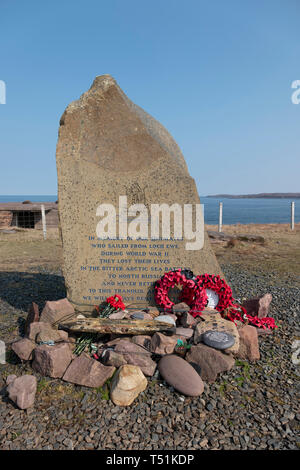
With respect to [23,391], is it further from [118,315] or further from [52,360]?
[118,315]

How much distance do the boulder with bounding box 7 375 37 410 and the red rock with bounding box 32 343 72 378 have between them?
0.27m

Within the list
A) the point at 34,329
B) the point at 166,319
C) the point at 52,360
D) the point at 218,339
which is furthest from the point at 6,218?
the point at 218,339

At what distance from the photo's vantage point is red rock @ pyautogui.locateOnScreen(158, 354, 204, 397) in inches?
133

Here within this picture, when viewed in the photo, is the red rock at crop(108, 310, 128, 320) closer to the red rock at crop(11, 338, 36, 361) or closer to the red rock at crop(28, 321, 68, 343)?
the red rock at crop(28, 321, 68, 343)

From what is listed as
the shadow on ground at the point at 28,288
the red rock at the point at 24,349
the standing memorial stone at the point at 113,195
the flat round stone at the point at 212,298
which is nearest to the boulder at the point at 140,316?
the standing memorial stone at the point at 113,195

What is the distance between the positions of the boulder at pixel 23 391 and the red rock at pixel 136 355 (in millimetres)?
956

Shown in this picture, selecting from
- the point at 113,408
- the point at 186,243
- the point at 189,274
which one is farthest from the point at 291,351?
the point at 113,408

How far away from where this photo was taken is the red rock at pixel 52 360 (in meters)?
3.65

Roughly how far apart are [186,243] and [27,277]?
4571 mm

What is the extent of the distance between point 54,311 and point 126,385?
1.80 meters

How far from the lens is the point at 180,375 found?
3510 mm

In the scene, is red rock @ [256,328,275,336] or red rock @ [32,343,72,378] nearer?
red rock @ [32,343,72,378]

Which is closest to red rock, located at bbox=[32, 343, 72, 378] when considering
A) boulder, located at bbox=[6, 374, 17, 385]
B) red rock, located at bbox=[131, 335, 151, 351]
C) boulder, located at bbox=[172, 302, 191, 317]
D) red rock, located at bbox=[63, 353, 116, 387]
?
red rock, located at bbox=[63, 353, 116, 387]

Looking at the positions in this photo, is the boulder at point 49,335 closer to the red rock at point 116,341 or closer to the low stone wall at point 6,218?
the red rock at point 116,341
